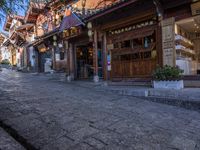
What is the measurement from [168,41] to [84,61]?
8228mm

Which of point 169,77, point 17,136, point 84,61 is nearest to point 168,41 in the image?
point 169,77

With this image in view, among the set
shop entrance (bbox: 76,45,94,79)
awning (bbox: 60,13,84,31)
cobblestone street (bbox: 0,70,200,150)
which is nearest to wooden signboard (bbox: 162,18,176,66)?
cobblestone street (bbox: 0,70,200,150)

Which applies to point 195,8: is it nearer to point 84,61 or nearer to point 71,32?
point 71,32

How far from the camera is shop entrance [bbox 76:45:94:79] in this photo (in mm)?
15594

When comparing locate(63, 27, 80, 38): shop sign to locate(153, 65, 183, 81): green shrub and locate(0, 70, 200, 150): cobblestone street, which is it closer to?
locate(153, 65, 183, 81): green shrub

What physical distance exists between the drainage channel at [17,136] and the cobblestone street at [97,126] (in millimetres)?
22

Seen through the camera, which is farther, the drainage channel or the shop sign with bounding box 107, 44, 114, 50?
the shop sign with bounding box 107, 44, 114, 50

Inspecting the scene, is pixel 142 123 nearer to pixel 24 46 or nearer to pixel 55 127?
pixel 55 127

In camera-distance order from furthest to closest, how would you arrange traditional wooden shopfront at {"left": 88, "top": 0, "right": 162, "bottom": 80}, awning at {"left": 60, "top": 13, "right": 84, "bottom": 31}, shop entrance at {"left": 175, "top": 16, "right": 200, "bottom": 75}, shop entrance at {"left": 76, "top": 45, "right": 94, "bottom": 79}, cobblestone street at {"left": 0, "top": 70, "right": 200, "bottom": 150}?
shop entrance at {"left": 76, "top": 45, "right": 94, "bottom": 79}
awning at {"left": 60, "top": 13, "right": 84, "bottom": 31}
traditional wooden shopfront at {"left": 88, "top": 0, "right": 162, "bottom": 80}
shop entrance at {"left": 175, "top": 16, "right": 200, "bottom": 75}
cobblestone street at {"left": 0, "top": 70, "right": 200, "bottom": 150}

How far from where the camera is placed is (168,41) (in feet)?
28.7

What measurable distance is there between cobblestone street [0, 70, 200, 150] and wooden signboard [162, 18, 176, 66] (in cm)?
284

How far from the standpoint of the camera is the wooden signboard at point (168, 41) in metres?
8.59

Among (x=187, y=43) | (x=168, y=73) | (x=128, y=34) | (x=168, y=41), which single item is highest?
(x=128, y=34)

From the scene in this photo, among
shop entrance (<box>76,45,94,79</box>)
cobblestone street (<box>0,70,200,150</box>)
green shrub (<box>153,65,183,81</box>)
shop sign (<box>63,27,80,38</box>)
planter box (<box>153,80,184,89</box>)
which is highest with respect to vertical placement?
shop sign (<box>63,27,80,38</box>)
